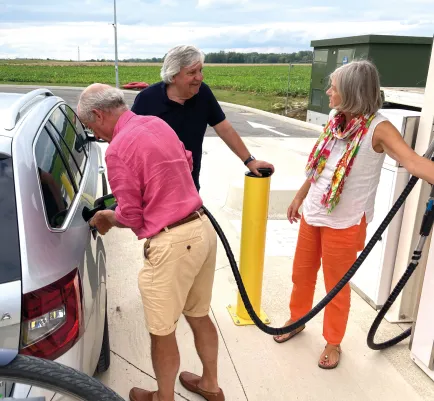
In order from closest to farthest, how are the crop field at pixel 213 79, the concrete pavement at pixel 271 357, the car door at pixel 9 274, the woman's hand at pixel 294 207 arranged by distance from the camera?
the car door at pixel 9 274
the concrete pavement at pixel 271 357
the woman's hand at pixel 294 207
the crop field at pixel 213 79

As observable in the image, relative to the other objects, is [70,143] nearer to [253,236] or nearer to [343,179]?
[253,236]

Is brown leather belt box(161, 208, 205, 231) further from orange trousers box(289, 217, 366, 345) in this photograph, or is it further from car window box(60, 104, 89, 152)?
car window box(60, 104, 89, 152)

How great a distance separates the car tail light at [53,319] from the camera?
1.60 metres

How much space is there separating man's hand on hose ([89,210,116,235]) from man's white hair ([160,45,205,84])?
103cm

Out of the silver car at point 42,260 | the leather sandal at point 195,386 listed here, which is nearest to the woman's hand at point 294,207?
the leather sandal at point 195,386

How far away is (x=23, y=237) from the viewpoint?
166 cm

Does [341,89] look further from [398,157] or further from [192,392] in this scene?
[192,392]

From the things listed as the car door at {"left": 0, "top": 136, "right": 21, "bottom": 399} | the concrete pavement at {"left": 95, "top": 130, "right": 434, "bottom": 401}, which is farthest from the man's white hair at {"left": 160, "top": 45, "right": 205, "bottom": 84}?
the concrete pavement at {"left": 95, "top": 130, "right": 434, "bottom": 401}

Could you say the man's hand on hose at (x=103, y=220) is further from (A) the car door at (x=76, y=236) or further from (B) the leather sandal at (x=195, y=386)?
(B) the leather sandal at (x=195, y=386)

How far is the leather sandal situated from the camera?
254cm

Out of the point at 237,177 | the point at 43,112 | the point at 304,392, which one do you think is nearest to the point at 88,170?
the point at 43,112

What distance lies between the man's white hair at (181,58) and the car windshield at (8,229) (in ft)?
4.12

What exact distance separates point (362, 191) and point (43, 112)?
1.89 metres

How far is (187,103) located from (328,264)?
4.53ft
